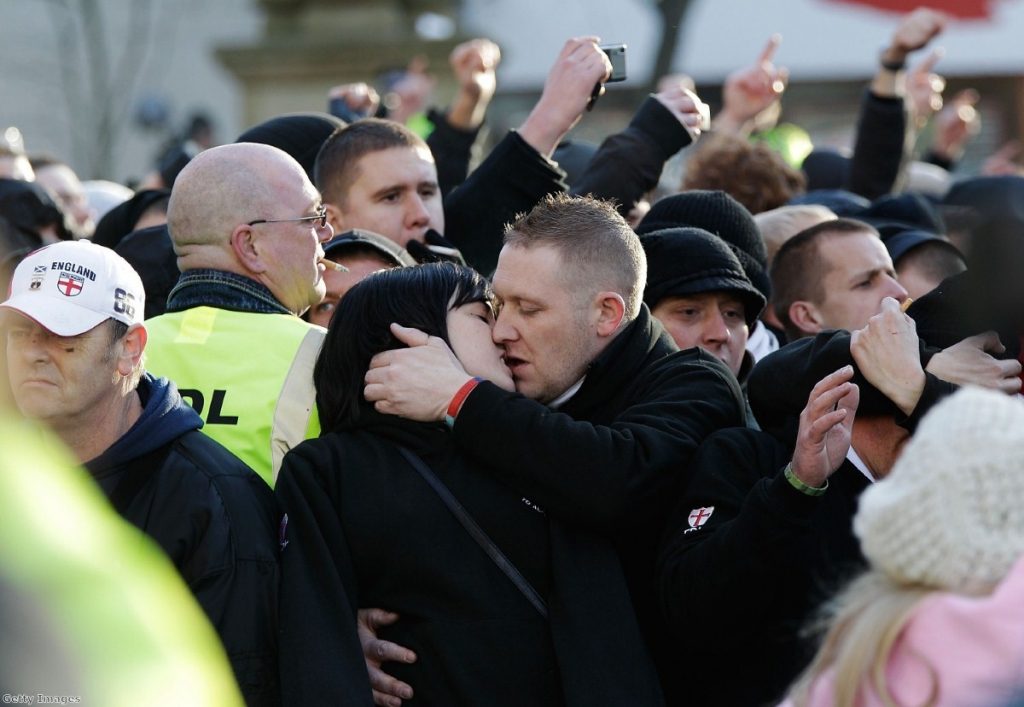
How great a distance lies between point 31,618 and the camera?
2.53m

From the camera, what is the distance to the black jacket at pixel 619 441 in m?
3.30

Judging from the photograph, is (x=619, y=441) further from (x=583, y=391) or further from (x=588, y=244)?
(x=588, y=244)

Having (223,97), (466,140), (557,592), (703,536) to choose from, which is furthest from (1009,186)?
(223,97)

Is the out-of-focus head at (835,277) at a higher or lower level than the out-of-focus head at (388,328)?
lower

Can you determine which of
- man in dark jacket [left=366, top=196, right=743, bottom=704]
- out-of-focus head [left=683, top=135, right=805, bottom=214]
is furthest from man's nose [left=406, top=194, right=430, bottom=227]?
out-of-focus head [left=683, top=135, right=805, bottom=214]

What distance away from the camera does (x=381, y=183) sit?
510 centimetres

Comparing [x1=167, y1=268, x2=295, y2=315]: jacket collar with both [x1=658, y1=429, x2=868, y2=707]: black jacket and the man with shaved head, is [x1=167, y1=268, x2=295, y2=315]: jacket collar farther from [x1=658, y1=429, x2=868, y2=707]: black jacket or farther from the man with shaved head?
[x1=658, y1=429, x2=868, y2=707]: black jacket

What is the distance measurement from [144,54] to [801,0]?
29.2 feet

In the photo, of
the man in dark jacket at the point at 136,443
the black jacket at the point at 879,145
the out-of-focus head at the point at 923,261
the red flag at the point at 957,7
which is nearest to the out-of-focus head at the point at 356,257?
the man in dark jacket at the point at 136,443

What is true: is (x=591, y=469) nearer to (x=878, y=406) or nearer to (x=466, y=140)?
(x=878, y=406)

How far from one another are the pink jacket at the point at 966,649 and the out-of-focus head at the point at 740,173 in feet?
13.6

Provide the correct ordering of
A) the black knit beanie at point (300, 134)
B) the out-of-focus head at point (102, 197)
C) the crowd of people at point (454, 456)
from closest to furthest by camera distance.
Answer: the crowd of people at point (454, 456)
the black knit beanie at point (300, 134)
the out-of-focus head at point (102, 197)

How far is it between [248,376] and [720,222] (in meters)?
1.93

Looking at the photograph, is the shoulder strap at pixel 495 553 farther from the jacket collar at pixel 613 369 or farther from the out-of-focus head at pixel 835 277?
the out-of-focus head at pixel 835 277
